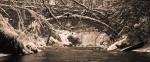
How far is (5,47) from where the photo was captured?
18969 mm

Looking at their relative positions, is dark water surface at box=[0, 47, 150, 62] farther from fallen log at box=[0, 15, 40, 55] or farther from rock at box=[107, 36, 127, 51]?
rock at box=[107, 36, 127, 51]

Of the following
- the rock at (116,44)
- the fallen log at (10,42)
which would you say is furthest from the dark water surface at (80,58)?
the rock at (116,44)

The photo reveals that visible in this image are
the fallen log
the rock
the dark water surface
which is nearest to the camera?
the dark water surface

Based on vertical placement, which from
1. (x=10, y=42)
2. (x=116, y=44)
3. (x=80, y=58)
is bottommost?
(x=80, y=58)

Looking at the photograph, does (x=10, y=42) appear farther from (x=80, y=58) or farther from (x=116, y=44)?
(x=116, y=44)

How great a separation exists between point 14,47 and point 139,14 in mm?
7778

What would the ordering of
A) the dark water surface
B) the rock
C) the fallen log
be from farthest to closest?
1. the rock
2. the fallen log
3. the dark water surface

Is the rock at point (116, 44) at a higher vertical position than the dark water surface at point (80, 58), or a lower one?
higher

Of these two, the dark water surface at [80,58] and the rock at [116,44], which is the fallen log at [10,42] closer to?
the dark water surface at [80,58]

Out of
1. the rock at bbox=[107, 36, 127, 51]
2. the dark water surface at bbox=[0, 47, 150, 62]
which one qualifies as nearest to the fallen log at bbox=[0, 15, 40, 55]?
the dark water surface at bbox=[0, 47, 150, 62]

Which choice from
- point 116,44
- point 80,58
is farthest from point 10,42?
point 116,44

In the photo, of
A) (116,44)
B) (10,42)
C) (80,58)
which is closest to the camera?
(80,58)

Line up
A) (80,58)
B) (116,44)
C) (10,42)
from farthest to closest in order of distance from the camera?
(116,44) → (10,42) → (80,58)

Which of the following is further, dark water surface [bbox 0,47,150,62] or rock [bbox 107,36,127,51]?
rock [bbox 107,36,127,51]
